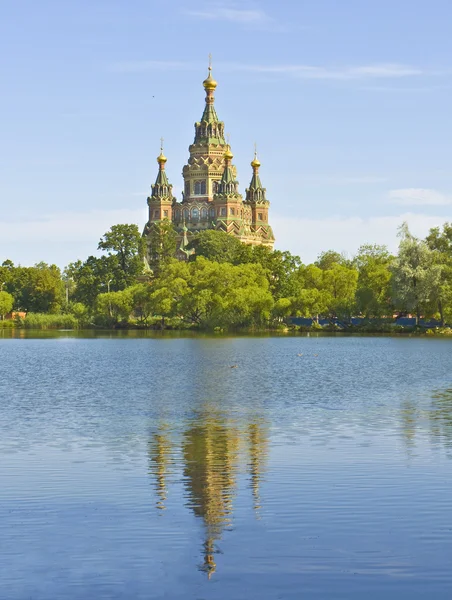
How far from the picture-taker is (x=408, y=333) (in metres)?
90.2

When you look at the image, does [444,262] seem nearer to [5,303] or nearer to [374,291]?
[374,291]

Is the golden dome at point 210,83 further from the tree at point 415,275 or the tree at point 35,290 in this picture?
the tree at point 415,275

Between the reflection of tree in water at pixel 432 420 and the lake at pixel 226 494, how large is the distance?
8 centimetres

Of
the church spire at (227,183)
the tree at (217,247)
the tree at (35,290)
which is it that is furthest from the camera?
the church spire at (227,183)

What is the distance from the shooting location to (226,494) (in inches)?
597

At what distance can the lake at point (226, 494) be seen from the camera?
1085cm

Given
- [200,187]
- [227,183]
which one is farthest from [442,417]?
[200,187]

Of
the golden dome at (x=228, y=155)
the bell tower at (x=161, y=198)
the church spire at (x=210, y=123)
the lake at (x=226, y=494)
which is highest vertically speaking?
the church spire at (x=210, y=123)

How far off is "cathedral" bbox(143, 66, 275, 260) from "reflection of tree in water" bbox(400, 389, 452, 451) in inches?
4841

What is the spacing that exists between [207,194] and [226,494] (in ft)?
472

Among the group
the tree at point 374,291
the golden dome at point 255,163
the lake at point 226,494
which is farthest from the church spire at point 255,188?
the lake at point 226,494

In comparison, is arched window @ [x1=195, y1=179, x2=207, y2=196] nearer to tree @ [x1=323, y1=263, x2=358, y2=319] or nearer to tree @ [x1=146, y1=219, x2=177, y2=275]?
tree @ [x1=146, y1=219, x2=177, y2=275]

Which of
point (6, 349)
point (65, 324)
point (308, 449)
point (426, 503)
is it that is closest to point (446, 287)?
point (6, 349)

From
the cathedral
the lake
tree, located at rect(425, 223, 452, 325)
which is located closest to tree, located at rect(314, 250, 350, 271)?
the cathedral
